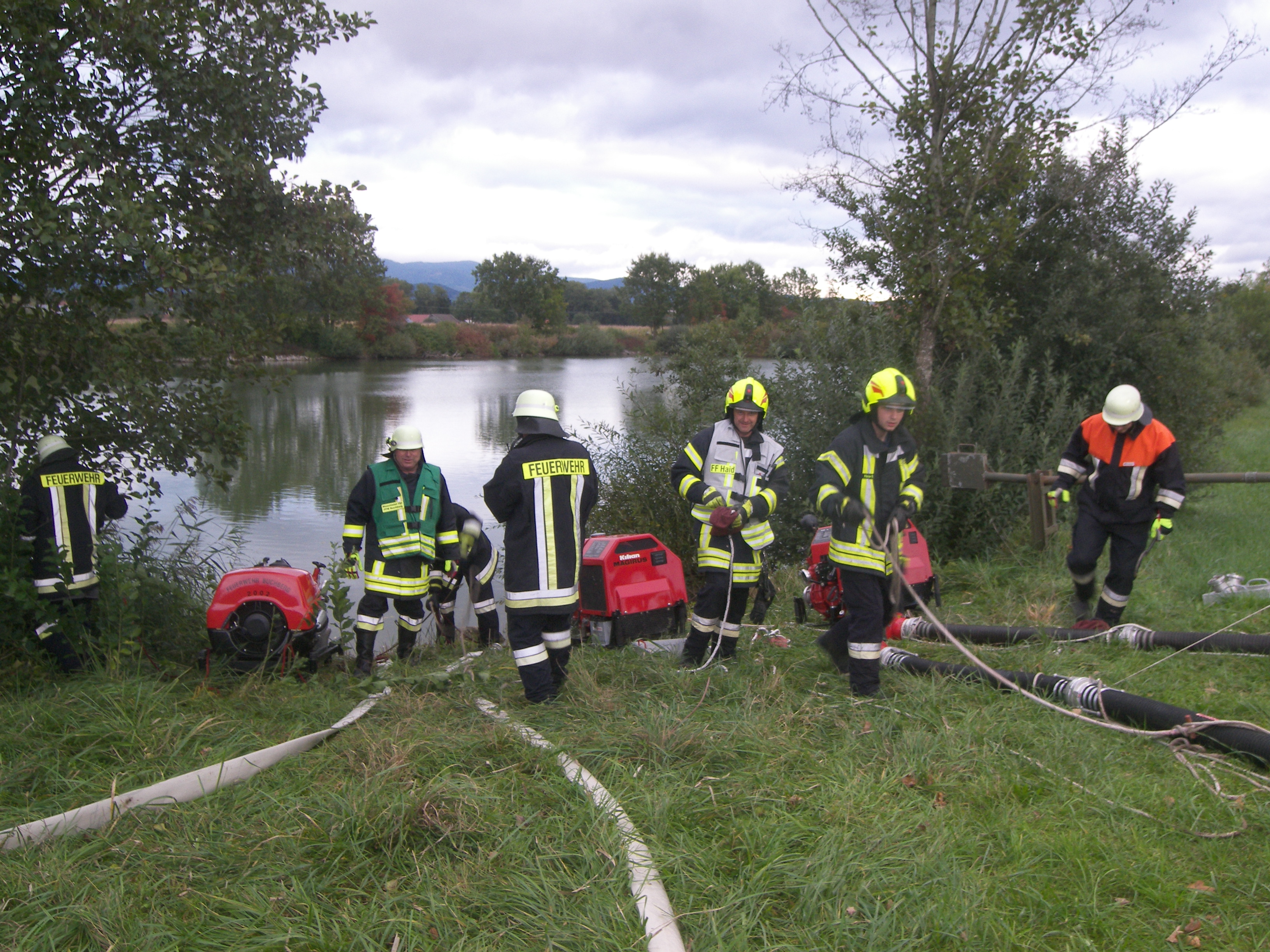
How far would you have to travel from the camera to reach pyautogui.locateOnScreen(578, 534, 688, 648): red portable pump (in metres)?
6.16

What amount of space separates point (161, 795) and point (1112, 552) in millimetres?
5855

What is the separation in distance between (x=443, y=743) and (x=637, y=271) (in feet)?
90.4

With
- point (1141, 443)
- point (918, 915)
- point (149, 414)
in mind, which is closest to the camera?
point (918, 915)

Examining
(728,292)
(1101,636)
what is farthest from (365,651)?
(728,292)

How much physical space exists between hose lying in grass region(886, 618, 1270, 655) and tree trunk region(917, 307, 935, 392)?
4455mm

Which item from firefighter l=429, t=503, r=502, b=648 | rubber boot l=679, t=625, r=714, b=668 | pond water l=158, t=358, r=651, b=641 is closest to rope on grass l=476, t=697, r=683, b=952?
rubber boot l=679, t=625, r=714, b=668

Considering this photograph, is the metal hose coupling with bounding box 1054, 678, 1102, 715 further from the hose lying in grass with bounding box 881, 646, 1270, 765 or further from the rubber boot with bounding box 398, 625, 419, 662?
the rubber boot with bounding box 398, 625, 419, 662

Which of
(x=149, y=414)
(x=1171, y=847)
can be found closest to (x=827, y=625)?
(x=1171, y=847)

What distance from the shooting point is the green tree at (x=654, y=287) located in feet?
84.6

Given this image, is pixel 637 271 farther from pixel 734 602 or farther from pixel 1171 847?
pixel 1171 847

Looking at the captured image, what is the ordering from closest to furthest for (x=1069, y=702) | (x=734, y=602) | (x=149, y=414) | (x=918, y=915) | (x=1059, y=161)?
(x=918, y=915)
(x=1069, y=702)
(x=734, y=602)
(x=149, y=414)
(x=1059, y=161)

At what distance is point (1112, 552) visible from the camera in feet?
20.0

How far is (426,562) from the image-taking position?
6285 mm

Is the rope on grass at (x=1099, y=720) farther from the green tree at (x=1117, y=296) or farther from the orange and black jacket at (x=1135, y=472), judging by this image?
the green tree at (x=1117, y=296)
